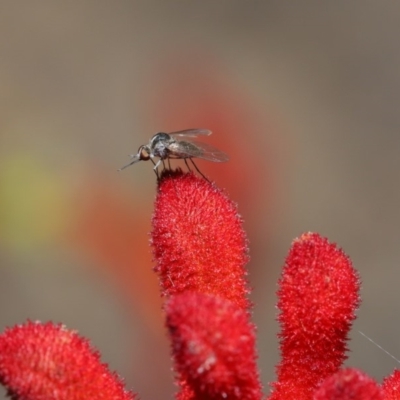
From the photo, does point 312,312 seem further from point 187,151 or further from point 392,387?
point 187,151

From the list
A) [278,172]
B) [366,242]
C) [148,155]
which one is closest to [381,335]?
[366,242]

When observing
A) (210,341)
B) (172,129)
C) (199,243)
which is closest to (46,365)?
(210,341)

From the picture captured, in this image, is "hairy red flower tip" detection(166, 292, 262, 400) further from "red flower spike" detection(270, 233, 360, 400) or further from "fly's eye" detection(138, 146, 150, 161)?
"fly's eye" detection(138, 146, 150, 161)

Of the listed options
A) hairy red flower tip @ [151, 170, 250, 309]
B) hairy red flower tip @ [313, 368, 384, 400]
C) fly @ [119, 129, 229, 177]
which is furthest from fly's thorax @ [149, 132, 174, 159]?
hairy red flower tip @ [313, 368, 384, 400]

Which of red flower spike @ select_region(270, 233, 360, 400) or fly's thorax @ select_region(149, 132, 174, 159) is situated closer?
red flower spike @ select_region(270, 233, 360, 400)

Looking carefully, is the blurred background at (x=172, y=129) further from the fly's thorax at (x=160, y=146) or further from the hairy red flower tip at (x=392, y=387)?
the hairy red flower tip at (x=392, y=387)

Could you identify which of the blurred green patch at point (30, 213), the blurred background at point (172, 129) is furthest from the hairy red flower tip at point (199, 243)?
the blurred green patch at point (30, 213)

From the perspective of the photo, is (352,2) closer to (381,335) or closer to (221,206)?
(381,335)

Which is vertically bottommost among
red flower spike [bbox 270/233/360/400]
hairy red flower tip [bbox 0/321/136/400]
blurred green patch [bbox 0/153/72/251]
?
hairy red flower tip [bbox 0/321/136/400]
